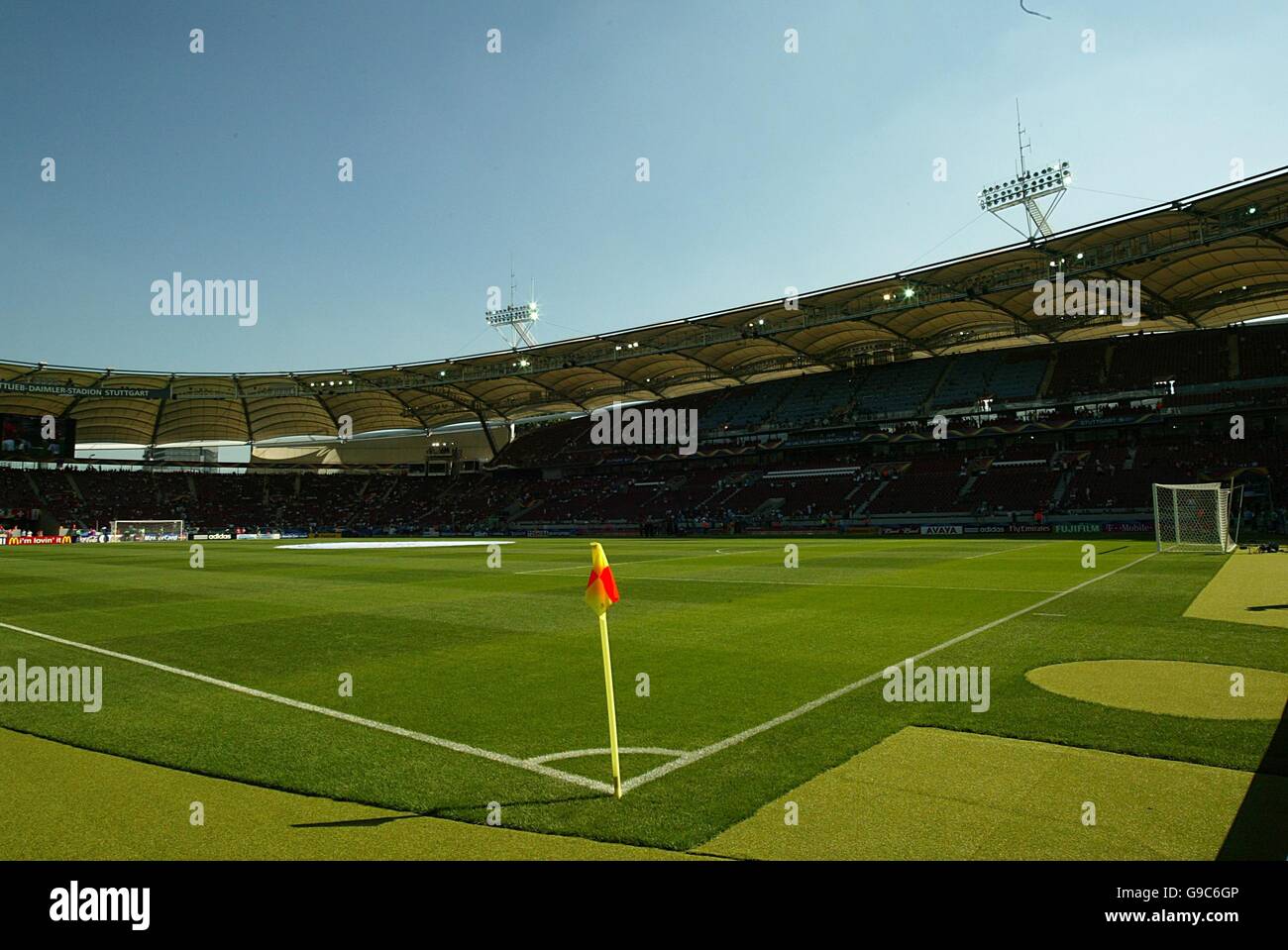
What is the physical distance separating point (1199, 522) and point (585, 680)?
34643 millimetres

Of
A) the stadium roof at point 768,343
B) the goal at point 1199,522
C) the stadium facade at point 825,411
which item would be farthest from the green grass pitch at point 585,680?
the stadium facade at point 825,411

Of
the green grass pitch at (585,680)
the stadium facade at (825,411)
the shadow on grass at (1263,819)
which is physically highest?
the stadium facade at (825,411)

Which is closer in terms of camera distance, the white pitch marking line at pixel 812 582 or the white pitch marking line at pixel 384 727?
the white pitch marking line at pixel 384 727

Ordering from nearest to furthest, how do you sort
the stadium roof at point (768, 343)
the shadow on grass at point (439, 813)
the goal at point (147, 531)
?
the shadow on grass at point (439, 813) → the stadium roof at point (768, 343) → the goal at point (147, 531)

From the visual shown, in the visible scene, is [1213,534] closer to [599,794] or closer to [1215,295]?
[1215,295]

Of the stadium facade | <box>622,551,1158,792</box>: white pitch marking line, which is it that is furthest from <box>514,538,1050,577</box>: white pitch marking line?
the stadium facade

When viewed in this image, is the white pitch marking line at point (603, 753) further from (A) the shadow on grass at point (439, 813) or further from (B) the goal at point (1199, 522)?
(B) the goal at point (1199, 522)

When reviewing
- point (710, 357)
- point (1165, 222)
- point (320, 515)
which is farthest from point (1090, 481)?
point (320, 515)

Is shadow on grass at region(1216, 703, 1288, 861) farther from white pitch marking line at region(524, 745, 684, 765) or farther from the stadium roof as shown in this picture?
the stadium roof

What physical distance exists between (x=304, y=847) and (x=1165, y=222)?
48.2 metres

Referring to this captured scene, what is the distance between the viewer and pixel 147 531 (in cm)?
6775

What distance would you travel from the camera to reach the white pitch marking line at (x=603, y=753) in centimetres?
593

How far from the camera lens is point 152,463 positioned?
290 feet

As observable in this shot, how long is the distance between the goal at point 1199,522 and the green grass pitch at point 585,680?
12000 mm
